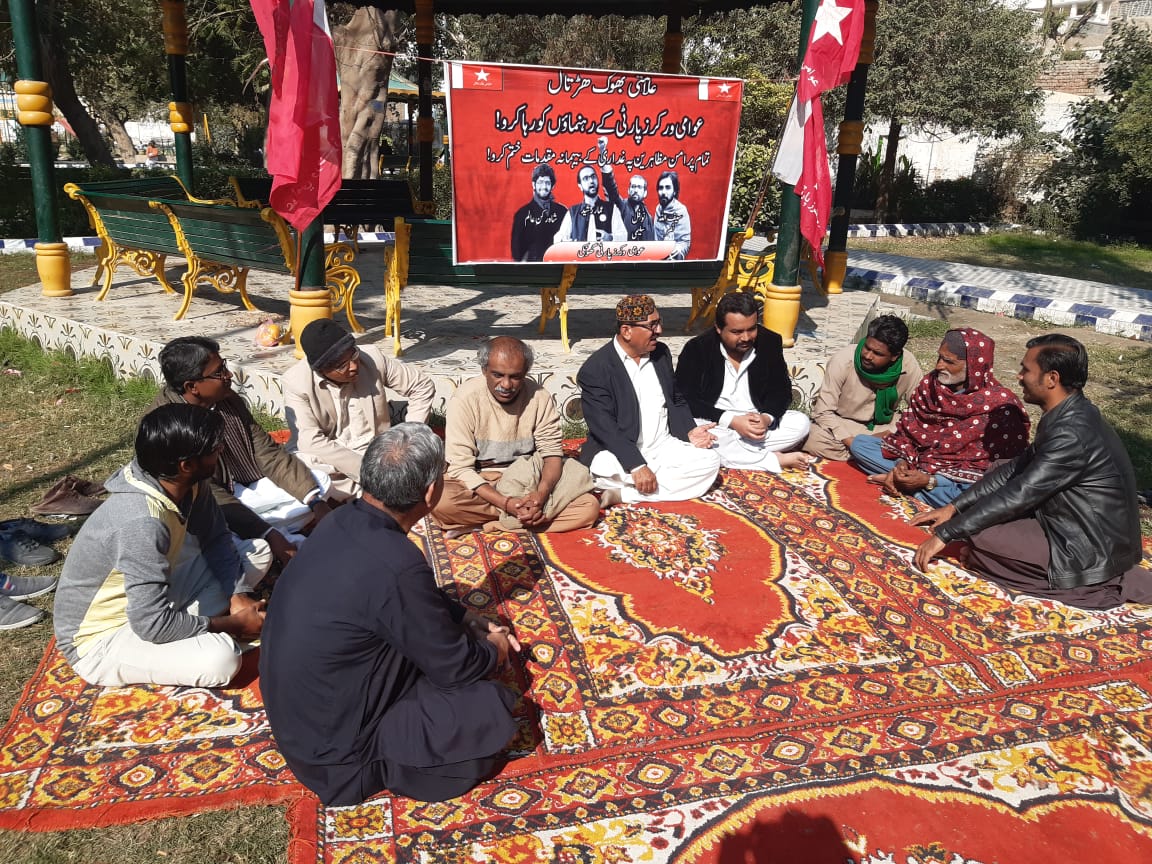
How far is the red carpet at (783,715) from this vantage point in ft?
8.21

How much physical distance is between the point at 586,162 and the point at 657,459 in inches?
96.4

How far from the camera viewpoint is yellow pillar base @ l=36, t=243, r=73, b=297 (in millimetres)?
7598

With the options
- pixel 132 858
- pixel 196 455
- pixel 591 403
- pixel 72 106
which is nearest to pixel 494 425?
pixel 591 403

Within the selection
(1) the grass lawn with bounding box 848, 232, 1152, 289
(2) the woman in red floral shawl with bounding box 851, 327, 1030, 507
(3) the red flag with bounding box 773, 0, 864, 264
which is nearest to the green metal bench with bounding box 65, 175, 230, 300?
(3) the red flag with bounding box 773, 0, 864, 264

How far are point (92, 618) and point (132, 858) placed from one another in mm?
902

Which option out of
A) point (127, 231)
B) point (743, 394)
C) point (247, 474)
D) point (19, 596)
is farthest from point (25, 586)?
point (127, 231)

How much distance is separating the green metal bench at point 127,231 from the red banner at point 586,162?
2844 mm

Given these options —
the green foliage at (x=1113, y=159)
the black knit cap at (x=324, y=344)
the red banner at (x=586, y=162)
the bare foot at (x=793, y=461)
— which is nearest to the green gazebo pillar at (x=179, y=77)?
the red banner at (x=586, y=162)

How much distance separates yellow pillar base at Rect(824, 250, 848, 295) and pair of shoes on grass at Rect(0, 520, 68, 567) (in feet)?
24.5

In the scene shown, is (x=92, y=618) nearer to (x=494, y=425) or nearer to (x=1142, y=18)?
(x=494, y=425)

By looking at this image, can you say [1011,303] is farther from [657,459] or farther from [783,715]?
[783,715]

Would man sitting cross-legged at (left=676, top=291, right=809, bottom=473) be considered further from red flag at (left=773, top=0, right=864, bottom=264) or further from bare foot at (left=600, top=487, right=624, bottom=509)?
red flag at (left=773, top=0, right=864, bottom=264)

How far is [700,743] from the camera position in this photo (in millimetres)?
2887

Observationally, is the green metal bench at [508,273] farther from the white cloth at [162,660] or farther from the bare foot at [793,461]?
the white cloth at [162,660]
